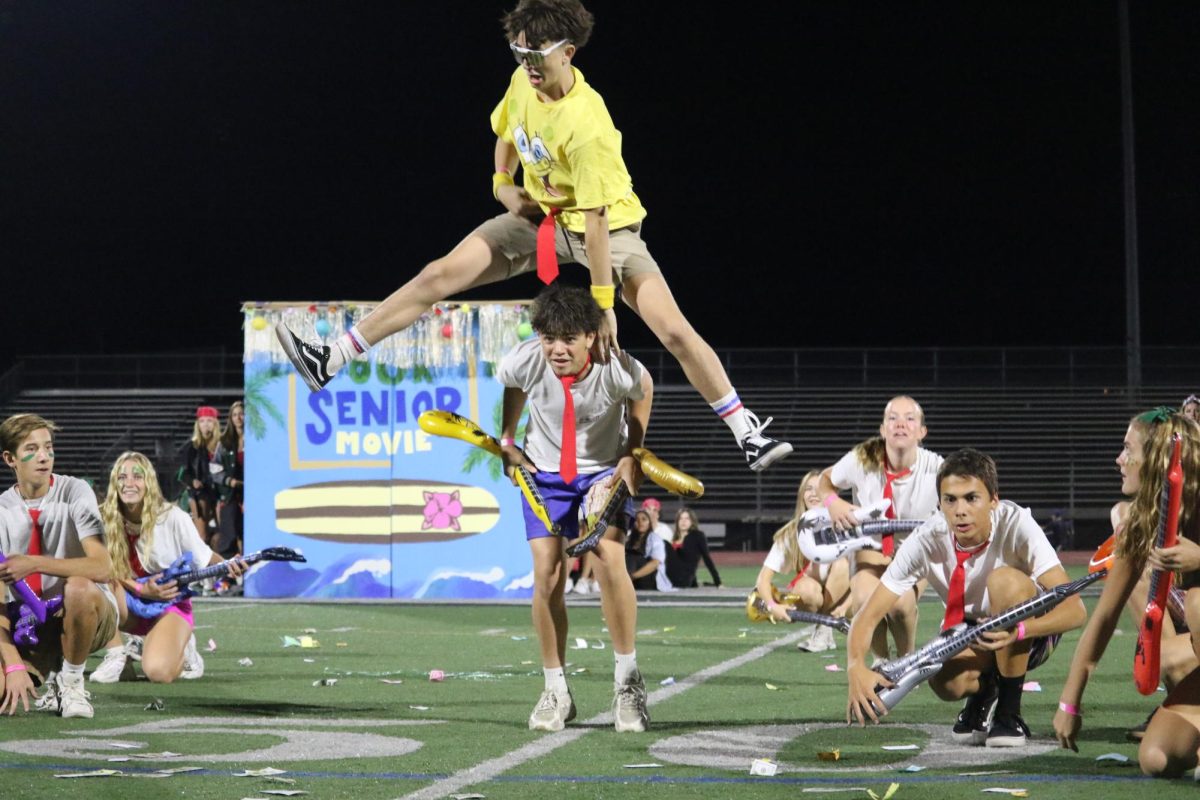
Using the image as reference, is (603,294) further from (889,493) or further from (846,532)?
(889,493)

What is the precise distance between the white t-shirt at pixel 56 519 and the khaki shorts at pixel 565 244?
2.26 meters

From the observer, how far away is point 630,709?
6547 mm

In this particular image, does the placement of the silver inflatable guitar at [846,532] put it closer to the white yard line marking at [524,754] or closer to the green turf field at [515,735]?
the green turf field at [515,735]

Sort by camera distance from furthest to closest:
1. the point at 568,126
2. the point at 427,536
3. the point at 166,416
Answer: the point at 166,416
the point at 427,536
the point at 568,126

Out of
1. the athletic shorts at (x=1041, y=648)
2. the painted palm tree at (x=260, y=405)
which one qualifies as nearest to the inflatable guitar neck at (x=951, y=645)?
the athletic shorts at (x=1041, y=648)

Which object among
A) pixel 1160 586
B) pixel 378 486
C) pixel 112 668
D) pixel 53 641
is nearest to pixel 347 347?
pixel 53 641

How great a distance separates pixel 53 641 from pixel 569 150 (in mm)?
3549

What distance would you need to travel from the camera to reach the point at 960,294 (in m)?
42.1

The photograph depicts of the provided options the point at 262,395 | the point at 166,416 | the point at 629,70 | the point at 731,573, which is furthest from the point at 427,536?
the point at 629,70

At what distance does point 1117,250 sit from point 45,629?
1509 inches

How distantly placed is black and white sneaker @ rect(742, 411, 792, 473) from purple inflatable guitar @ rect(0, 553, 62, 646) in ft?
11.2

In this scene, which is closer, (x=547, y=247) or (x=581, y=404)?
(x=547, y=247)

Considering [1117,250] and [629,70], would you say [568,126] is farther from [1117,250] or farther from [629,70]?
[1117,250]

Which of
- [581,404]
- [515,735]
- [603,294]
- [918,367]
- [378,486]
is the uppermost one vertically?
[918,367]
